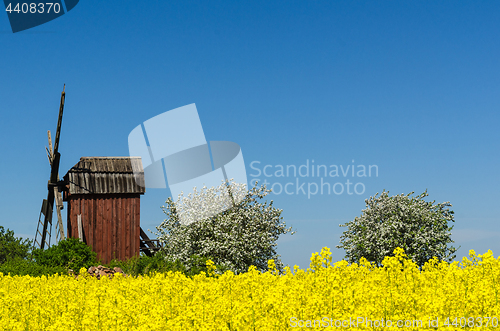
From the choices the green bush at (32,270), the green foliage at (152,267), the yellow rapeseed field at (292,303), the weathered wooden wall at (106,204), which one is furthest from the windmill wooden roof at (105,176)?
the yellow rapeseed field at (292,303)

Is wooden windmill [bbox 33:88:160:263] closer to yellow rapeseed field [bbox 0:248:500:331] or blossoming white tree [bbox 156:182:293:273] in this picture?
blossoming white tree [bbox 156:182:293:273]

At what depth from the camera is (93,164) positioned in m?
28.0

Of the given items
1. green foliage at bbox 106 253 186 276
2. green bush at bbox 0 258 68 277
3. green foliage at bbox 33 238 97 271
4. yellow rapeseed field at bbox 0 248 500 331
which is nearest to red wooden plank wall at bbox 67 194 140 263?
green foliage at bbox 33 238 97 271

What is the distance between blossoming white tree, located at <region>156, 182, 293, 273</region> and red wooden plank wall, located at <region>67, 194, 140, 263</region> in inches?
233

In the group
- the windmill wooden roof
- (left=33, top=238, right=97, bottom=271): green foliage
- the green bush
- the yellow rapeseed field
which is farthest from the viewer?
the windmill wooden roof

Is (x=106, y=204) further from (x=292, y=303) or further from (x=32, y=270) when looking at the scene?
(x=292, y=303)

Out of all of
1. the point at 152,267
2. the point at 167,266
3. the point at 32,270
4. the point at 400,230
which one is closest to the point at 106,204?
the point at 32,270

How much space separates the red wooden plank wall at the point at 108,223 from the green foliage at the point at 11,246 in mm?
6824

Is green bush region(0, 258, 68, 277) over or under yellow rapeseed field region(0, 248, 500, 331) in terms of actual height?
over

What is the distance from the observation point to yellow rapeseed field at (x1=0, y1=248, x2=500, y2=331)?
5.81 meters

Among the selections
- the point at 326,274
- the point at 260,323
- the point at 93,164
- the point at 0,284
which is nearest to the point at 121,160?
the point at 93,164

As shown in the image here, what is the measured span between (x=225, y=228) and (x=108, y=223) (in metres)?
10.1

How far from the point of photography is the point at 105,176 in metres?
27.8

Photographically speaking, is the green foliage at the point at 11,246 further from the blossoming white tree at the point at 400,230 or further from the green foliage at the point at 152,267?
the blossoming white tree at the point at 400,230
